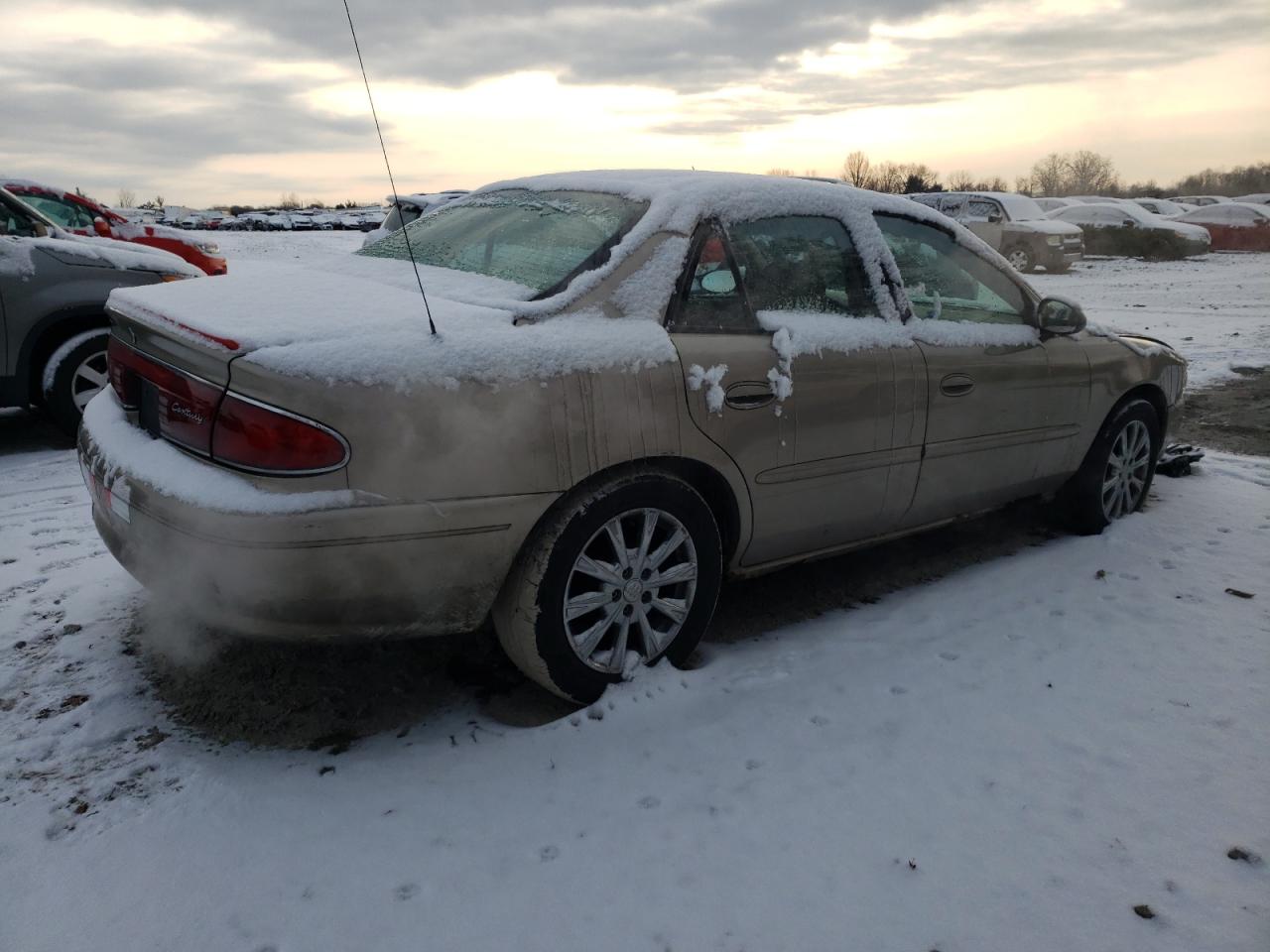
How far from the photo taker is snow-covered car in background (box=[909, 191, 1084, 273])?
770 inches

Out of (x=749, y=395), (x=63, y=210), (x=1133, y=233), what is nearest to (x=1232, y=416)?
(x=749, y=395)

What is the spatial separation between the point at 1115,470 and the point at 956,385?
1.46m

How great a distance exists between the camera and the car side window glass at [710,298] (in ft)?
9.46

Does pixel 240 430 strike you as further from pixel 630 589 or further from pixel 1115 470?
pixel 1115 470

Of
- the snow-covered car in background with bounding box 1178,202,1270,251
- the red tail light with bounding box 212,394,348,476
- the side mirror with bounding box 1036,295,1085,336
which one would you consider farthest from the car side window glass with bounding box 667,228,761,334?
the snow-covered car in background with bounding box 1178,202,1270,251

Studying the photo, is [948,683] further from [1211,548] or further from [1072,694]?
A: [1211,548]

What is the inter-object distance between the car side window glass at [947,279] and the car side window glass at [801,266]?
0.26 meters

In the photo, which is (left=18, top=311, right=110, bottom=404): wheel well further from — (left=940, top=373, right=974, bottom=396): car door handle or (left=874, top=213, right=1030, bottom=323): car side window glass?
(left=940, top=373, right=974, bottom=396): car door handle

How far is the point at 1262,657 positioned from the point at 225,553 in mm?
3349

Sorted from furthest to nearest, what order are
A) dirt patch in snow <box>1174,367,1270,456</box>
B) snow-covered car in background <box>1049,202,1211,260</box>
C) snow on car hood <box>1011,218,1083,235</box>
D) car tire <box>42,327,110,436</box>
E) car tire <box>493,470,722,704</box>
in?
snow-covered car in background <box>1049,202,1211,260</box> → snow on car hood <box>1011,218,1083,235</box> → dirt patch in snow <box>1174,367,1270,456</box> → car tire <box>42,327,110,436</box> → car tire <box>493,470,722,704</box>

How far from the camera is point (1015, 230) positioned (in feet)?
64.3

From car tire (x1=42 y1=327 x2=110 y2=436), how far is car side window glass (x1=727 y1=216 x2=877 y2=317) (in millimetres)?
4316

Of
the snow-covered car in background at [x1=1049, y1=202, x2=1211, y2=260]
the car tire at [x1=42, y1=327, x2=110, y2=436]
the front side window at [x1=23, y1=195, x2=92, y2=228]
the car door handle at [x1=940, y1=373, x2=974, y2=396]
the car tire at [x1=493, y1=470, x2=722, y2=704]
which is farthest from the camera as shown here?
the snow-covered car in background at [x1=1049, y1=202, x2=1211, y2=260]

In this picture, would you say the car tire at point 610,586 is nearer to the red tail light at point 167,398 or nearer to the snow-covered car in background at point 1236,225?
the red tail light at point 167,398
